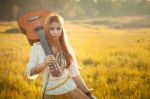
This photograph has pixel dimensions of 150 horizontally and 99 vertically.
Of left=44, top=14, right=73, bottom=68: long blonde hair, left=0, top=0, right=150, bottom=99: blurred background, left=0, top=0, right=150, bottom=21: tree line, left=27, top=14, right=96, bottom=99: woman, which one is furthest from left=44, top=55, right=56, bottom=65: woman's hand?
left=0, top=0, right=150, bottom=21: tree line

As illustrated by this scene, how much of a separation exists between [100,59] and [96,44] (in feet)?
0.51

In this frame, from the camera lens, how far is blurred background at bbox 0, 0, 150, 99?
2.99m

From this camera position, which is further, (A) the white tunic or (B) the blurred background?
(B) the blurred background

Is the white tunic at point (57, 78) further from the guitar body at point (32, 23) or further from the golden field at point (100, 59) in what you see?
the golden field at point (100, 59)

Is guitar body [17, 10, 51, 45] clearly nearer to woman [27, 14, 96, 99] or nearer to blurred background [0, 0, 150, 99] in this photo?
woman [27, 14, 96, 99]

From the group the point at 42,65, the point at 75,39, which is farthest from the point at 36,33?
the point at 75,39

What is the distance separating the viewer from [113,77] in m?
3.04

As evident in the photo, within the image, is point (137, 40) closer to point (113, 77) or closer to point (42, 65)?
point (113, 77)

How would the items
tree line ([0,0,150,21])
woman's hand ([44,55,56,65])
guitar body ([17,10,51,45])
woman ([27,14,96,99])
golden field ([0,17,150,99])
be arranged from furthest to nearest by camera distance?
tree line ([0,0,150,21]), golden field ([0,17,150,99]), guitar body ([17,10,51,45]), woman ([27,14,96,99]), woman's hand ([44,55,56,65])

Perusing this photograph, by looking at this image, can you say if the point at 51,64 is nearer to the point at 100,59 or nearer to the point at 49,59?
the point at 49,59

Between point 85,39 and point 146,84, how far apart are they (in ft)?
2.42

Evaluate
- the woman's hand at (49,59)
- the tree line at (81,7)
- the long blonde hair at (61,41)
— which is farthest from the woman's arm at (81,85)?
the tree line at (81,7)

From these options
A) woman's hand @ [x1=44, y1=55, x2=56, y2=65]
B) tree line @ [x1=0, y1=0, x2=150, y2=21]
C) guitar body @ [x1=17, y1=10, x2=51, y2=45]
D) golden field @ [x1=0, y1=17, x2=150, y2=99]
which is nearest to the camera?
woman's hand @ [x1=44, y1=55, x2=56, y2=65]

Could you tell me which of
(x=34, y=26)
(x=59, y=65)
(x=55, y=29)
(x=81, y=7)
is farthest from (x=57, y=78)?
(x=81, y=7)
